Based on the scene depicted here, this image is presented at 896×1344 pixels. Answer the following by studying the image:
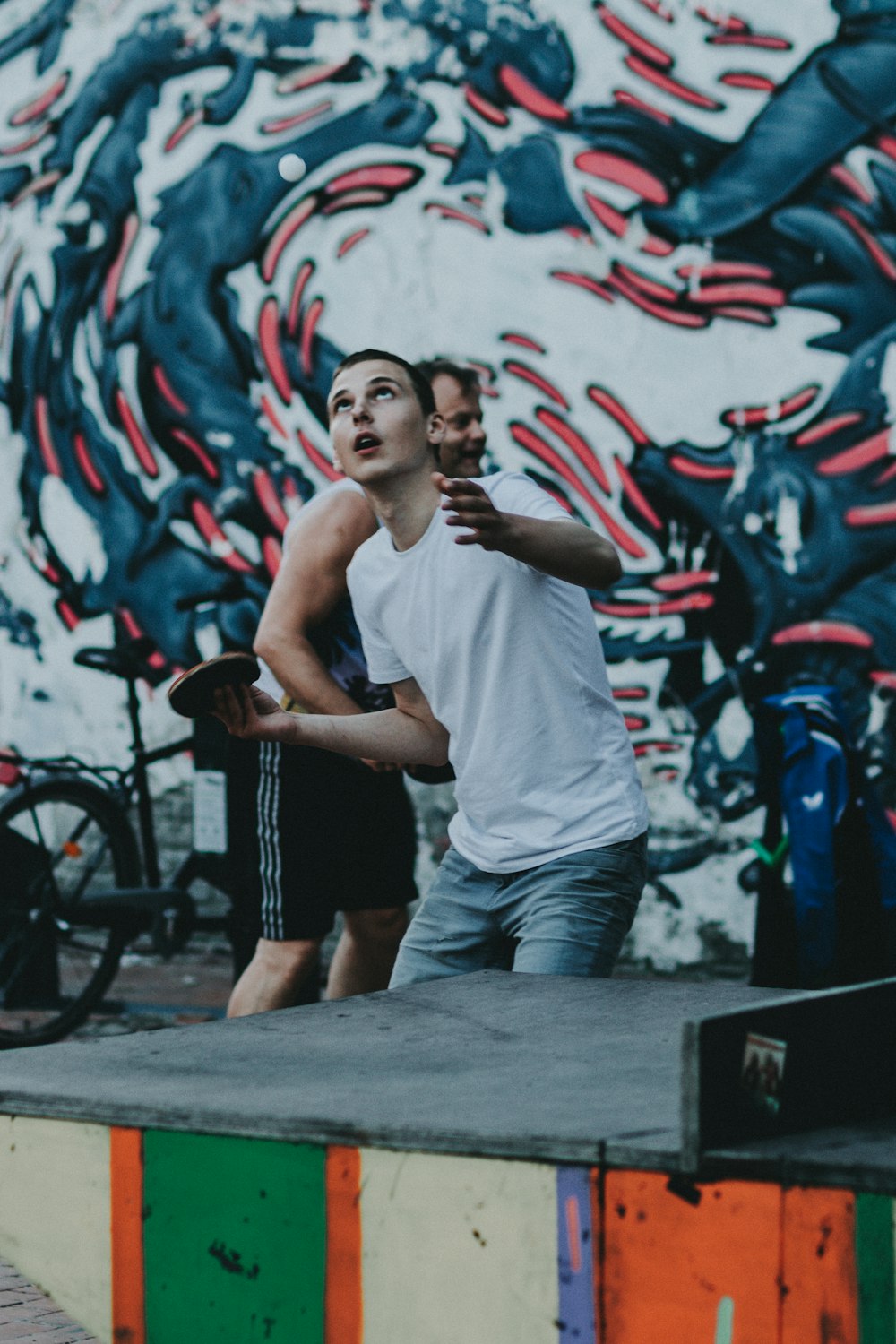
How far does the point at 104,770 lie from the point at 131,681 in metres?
0.33

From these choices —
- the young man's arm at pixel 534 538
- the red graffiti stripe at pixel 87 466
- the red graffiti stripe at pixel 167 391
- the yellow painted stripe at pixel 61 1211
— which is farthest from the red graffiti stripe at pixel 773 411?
the yellow painted stripe at pixel 61 1211

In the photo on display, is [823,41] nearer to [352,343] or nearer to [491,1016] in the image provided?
[352,343]

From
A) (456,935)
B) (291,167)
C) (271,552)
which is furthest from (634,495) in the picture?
(456,935)

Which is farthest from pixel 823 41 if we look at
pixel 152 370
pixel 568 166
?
pixel 152 370

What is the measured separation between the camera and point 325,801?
4.06 meters

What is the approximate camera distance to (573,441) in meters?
6.54

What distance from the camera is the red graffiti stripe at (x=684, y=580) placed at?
6309mm

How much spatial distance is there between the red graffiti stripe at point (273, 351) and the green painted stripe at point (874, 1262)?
6073 mm

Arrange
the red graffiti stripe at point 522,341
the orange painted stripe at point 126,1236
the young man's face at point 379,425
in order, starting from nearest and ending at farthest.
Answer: the orange painted stripe at point 126,1236
the young man's face at point 379,425
the red graffiti stripe at point 522,341

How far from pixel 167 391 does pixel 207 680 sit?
5.01 meters

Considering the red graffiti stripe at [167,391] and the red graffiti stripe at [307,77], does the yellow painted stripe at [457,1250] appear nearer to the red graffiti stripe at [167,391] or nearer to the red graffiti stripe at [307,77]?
the red graffiti stripe at [167,391]

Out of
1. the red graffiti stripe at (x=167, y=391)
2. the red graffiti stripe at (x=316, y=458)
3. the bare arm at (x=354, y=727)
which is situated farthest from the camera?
the red graffiti stripe at (x=167, y=391)

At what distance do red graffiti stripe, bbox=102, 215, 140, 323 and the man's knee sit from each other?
427 cm

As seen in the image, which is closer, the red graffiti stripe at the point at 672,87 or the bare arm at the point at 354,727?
the bare arm at the point at 354,727
